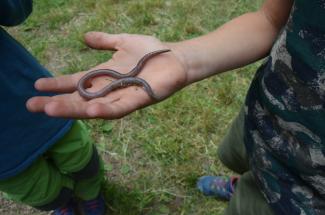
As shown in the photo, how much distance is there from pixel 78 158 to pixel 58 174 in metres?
0.16

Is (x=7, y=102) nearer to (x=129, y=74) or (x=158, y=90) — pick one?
(x=129, y=74)

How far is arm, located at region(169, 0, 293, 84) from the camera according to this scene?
167 centimetres

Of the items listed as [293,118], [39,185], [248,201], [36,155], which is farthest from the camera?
[39,185]

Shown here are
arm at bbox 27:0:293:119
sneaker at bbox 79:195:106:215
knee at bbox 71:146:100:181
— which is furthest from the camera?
sneaker at bbox 79:195:106:215

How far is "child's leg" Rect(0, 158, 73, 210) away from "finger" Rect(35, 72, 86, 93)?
2.30ft

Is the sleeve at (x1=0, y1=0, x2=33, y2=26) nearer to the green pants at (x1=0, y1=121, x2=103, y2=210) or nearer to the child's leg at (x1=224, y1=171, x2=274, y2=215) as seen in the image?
the green pants at (x1=0, y1=121, x2=103, y2=210)

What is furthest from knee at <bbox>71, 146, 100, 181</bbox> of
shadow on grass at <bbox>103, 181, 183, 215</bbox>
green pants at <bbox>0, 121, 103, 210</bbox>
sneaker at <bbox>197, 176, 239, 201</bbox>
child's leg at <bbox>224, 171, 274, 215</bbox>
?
child's leg at <bbox>224, 171, 274, 215</bbox>

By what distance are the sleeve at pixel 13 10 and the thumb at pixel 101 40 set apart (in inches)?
13.3

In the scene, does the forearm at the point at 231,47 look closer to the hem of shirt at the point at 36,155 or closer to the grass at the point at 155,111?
the hem of shirt at the point at 36,155

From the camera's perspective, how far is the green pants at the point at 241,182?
5.69ft

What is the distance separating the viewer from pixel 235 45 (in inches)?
65.5

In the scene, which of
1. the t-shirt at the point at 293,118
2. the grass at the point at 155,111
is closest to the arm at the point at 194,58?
the t-shirt at the point at 293,118

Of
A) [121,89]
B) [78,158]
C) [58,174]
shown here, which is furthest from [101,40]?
[58,174]

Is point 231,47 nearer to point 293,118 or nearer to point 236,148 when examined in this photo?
point 293,118
